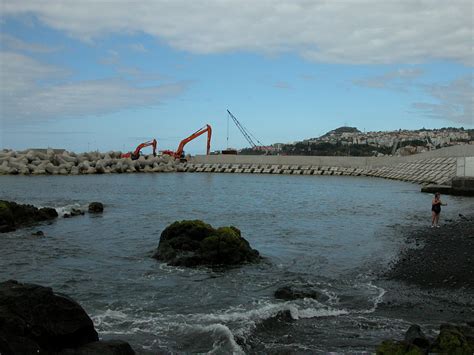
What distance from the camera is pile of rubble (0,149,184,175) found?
64.1 metres

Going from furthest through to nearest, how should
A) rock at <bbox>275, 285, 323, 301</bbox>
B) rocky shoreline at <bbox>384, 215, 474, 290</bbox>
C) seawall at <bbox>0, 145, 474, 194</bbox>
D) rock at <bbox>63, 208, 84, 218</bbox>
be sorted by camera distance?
seawall at <bbox>0, 145, 474, 194</bbox> → rock at <bbox>63, 208, 84, 218</bbox> → rocky shoreline at <bbox>384, 215, 474, 290</bbox> → rock at <bbox>275, 285, 323, 301</bbox>

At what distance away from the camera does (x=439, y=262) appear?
1277 centimetres

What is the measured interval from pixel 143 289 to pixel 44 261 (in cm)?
456

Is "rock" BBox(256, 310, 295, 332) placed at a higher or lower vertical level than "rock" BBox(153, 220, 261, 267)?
lower

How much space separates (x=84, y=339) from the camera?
6734 millimetres

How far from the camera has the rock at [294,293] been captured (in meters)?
10.7

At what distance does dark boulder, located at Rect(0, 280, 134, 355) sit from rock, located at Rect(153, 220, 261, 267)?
6941 millimetres

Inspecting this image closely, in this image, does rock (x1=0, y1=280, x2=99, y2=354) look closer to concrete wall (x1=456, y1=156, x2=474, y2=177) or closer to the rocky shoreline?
the rocky shoreline

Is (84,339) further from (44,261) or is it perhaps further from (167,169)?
(167,169)


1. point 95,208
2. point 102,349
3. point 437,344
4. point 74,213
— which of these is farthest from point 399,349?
point 95,208

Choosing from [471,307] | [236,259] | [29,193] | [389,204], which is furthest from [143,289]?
[29,193]

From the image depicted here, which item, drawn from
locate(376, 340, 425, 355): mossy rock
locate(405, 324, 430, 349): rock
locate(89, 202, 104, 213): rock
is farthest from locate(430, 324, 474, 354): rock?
locate(89, 202, 104, 213): rock

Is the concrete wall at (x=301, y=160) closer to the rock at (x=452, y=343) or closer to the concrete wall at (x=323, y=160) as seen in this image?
the concrete wall at (x=323, y=160)

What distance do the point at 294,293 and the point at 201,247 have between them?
4.34m
